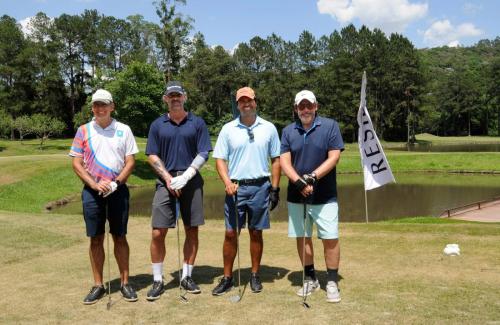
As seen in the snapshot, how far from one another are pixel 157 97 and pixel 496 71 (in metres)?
81.4

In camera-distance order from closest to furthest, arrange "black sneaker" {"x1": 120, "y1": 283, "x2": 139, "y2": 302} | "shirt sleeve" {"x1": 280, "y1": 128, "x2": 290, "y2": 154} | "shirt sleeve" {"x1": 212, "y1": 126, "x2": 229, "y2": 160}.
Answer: "black sneaker" {"x1": 120, "y1": 283, "x2": 139, "y2": 302} → "shirt sleeve" {"x1": 280, "y1": 128, "x2": 290, "y2": 154} → "shirt sleeve" {"x1": 212, "y1": 126, "x2": 229, "y2": 160}

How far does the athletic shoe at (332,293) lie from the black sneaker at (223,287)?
1343 millimetres

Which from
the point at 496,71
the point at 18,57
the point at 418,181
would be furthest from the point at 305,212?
the point at 496,71

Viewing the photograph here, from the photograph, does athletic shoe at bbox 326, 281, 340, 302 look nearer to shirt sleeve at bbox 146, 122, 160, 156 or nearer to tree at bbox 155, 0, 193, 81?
shirt sleeve at bbox 146, 122, 160, 156

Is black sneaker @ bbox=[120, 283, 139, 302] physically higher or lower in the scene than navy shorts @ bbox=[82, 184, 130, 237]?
lower

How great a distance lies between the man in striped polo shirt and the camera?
588 centimetres

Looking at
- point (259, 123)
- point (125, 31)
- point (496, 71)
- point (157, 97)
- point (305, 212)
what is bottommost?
point (305, 212)

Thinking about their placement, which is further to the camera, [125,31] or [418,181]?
[125,31]

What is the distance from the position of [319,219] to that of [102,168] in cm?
291

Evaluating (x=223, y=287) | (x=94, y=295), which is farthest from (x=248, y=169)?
(x=94, y=295)

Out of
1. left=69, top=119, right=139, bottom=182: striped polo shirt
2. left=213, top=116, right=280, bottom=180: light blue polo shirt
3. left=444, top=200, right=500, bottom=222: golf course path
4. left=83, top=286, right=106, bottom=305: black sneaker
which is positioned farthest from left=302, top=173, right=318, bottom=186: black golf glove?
left=444, top=200, right=500, bottom=222: golf course path

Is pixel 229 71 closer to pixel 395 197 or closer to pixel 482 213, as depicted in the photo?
pixel 395 197

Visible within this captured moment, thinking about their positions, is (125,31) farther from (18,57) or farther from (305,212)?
(305,212)

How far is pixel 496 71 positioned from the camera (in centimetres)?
9975
